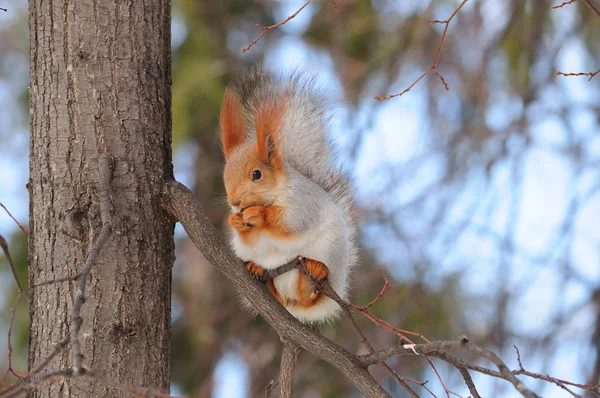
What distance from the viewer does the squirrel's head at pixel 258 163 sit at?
1.83m

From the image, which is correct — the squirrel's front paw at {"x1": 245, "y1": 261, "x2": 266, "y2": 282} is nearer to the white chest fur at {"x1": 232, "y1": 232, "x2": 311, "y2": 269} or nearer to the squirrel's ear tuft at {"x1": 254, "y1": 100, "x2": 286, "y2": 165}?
the white chest fur at {"x1": 232, "y1": 232, "x2": 311, "y2": 269}

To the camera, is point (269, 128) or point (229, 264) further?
point (269, 128)

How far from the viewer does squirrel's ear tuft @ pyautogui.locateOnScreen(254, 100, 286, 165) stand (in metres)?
1.80

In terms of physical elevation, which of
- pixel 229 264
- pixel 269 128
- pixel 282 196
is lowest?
pixel 229 264

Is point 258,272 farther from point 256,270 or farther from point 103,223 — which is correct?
point 103,223

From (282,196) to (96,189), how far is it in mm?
482

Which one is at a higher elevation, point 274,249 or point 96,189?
point 274,249

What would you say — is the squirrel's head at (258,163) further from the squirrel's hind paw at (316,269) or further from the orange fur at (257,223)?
the squirrel's hind paw at (316,269)

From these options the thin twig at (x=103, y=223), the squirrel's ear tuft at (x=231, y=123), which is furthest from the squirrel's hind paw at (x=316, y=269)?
the thin twig at (x=103, y=223)

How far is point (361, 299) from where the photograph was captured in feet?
12.1

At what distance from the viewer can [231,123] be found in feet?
6.45

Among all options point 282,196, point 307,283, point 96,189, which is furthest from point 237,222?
point 96,189

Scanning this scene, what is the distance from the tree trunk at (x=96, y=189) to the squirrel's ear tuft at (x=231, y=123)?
26 centimetres

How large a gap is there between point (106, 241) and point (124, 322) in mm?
182
